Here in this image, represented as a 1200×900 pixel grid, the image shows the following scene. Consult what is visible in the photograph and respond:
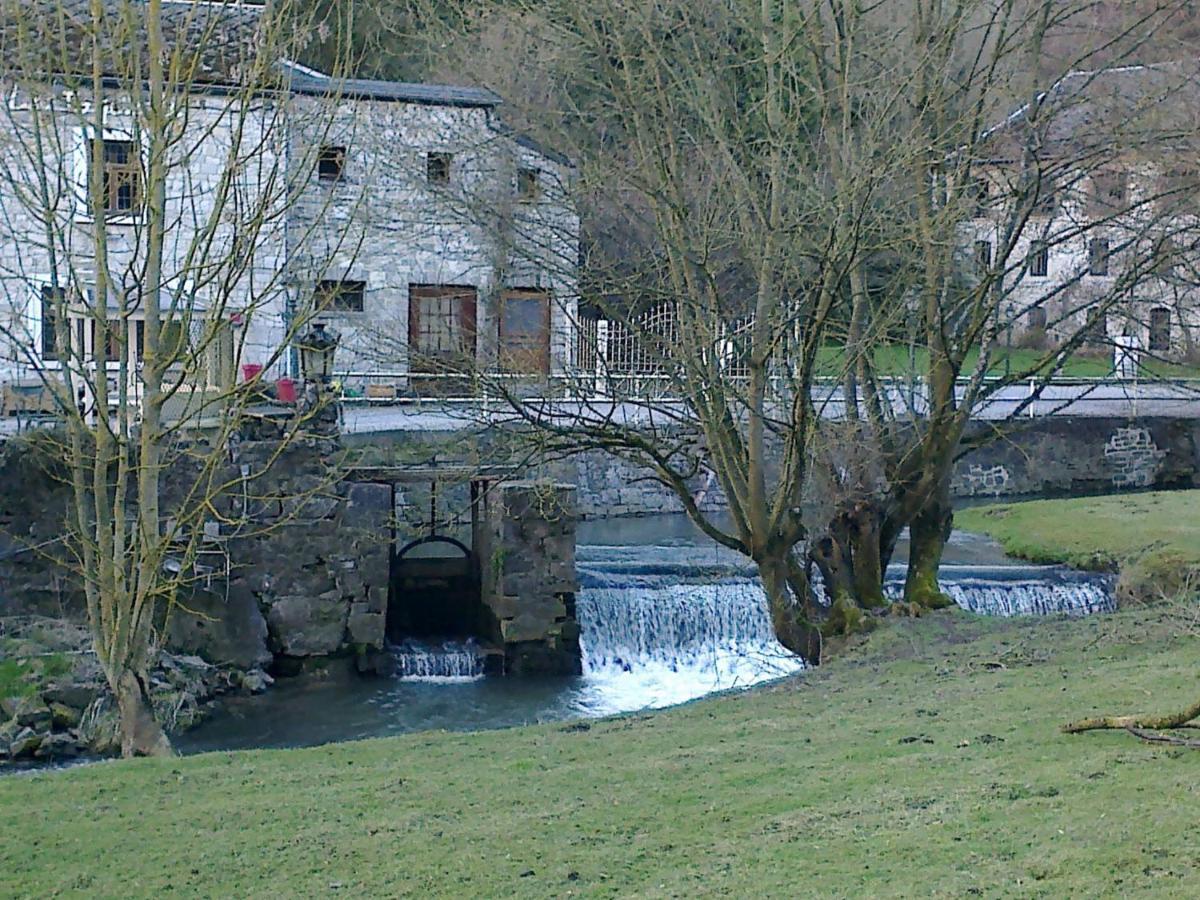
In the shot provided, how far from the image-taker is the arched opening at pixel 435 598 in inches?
773

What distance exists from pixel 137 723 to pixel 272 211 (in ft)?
11.6

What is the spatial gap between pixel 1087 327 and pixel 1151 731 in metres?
5.92

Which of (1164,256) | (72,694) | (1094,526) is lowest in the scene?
(72,694)

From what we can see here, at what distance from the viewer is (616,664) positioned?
18250 millimetres

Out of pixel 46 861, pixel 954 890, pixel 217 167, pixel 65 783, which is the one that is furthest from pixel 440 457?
pixel 954 890

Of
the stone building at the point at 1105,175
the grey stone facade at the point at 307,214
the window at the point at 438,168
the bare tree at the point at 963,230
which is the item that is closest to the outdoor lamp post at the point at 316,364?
the grey stone facade at the point at 307,214

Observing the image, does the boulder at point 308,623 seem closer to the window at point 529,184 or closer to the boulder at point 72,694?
the boulder at point 72,694

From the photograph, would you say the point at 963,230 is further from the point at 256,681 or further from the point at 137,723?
the point at 256,681

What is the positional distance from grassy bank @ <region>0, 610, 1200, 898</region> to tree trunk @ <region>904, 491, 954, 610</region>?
3953 millimetres

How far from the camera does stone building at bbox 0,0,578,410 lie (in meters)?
8.77

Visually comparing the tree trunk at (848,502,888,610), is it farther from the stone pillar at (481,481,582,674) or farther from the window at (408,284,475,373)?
the window at (408,284,475,373)

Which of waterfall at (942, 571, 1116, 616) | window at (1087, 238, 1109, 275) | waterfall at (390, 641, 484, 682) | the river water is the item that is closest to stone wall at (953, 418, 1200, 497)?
the river water

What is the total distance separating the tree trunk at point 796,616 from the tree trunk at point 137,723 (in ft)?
17.9

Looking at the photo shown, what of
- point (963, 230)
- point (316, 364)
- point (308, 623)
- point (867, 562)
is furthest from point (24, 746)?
point (963, 230)
